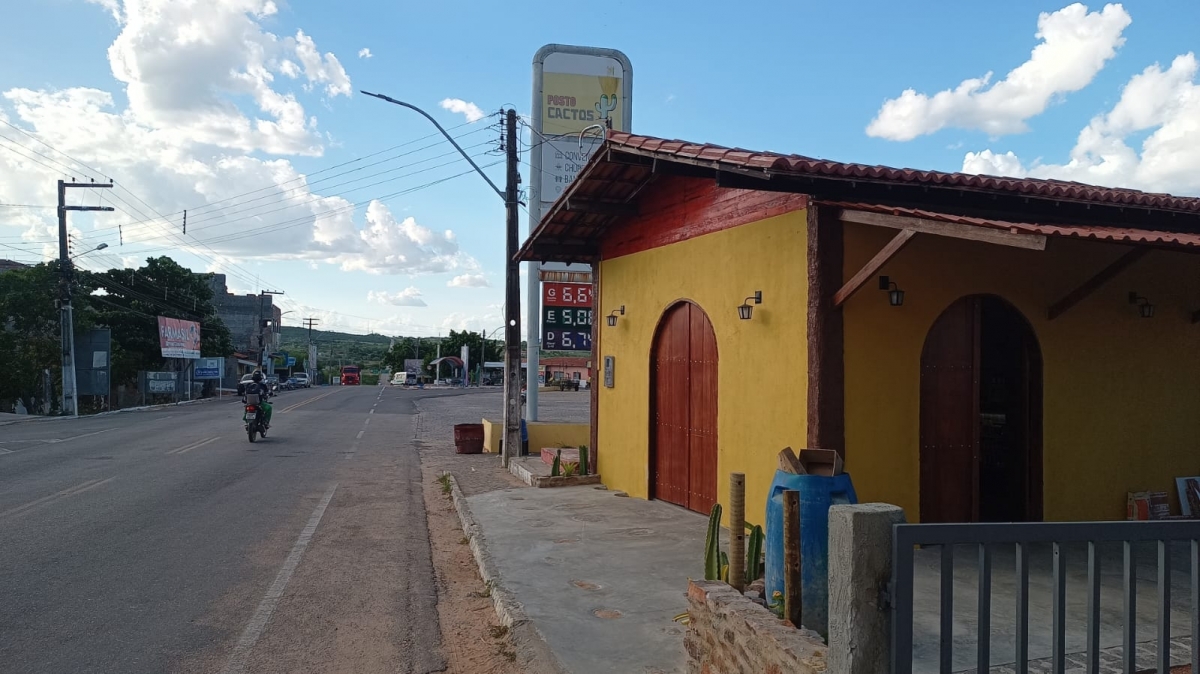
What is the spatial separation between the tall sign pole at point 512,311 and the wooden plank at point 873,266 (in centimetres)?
845

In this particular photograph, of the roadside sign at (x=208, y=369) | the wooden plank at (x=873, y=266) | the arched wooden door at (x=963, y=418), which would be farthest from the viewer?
the roadside sign at (x=208, y=369)

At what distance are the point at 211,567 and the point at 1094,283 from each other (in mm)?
8408

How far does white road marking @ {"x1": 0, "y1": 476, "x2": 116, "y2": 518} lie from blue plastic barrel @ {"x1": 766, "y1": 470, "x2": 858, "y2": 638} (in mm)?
9015

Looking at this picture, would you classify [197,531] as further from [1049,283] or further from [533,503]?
[1049,283]

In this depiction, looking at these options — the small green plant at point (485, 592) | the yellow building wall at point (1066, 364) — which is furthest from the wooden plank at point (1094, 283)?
the small green plant at point (485, 592)

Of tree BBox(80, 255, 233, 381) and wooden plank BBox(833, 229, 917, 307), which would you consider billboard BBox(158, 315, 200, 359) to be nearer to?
tree BBox(80, 255, 233, 381)

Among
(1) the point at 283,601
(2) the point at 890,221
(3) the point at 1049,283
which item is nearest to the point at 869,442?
(2) the point at 890,221

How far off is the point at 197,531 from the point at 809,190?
722 cm

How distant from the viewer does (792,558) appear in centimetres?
398

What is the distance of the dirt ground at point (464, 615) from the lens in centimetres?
509

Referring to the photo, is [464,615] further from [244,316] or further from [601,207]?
[244,316]

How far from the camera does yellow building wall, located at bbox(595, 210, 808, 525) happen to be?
24.0ft

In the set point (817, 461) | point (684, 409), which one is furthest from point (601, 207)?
point (817, 461)

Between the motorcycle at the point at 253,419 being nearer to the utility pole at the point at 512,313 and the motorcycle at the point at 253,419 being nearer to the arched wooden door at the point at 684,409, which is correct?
the utility pole at the point at 512,313
